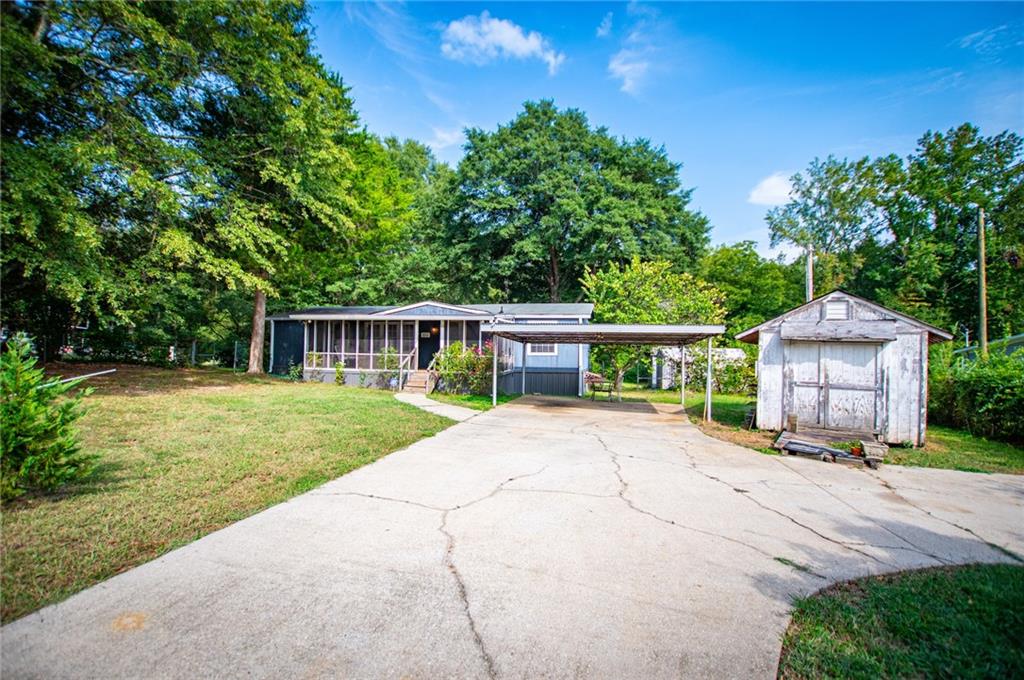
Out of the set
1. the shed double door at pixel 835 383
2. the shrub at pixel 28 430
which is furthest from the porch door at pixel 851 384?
the shrub at pixel 28 430

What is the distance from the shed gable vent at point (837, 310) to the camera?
839 cm

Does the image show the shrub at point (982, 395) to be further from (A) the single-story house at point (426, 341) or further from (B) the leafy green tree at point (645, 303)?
(A) the single-story house at point (426, 341)

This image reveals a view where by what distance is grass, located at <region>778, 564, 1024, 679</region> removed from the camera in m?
2.09

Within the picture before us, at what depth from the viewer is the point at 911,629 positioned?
7.80 feet

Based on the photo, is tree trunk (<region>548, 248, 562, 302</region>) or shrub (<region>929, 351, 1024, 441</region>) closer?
shrub (<region>929, 351, 1024, 441</region>)

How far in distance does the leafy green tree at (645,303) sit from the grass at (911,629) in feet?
38.8

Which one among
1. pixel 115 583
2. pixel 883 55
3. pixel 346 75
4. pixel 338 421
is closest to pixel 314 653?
pixel 115 583

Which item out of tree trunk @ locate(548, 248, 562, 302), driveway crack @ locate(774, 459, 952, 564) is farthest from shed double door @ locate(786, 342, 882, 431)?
tree trunk @ locate(548, 248, 562, 302)

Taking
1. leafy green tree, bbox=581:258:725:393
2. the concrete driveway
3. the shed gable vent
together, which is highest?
leafy green tree, bbox=581:258:725:393

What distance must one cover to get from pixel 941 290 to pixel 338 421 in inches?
1237

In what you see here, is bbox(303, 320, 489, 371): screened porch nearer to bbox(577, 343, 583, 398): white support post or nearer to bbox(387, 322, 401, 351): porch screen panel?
bbox(387, 322, 401, 351): porch screen panel

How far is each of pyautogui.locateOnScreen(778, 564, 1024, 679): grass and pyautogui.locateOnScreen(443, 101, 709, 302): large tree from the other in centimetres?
2266

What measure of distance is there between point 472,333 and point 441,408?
6.45 m

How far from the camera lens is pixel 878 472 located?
Answer: 20.5 feet
